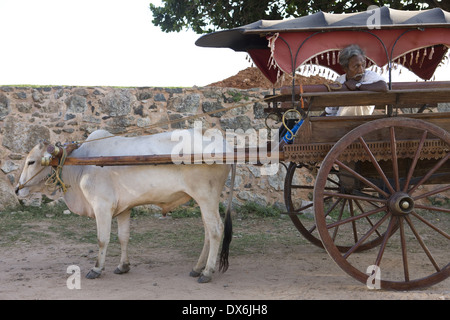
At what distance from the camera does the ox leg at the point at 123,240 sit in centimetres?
515

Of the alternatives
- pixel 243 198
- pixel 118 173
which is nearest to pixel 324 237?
pixel 118 173

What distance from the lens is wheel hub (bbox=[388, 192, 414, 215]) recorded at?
14.0 feet

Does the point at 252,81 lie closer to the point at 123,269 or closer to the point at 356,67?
the point at 356,67

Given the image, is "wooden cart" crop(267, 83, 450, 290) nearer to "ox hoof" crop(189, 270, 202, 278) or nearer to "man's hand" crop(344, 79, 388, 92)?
"man's hand" crop(344, 79, 388, 92)

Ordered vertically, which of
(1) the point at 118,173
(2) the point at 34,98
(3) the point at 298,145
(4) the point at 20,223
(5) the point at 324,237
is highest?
(2) the point at 34,98

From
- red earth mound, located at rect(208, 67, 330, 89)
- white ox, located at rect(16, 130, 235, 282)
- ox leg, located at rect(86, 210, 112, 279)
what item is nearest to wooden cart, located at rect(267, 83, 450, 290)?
white ox, located at rect(16, 130, 235, 282)

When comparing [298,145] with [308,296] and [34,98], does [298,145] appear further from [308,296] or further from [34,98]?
[34,98]

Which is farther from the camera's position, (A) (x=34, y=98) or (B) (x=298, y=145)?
(A) (x=34, y=98)

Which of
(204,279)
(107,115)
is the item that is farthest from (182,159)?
(107,115)

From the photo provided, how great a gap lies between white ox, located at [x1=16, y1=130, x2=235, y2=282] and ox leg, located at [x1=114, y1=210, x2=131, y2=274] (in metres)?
0.01

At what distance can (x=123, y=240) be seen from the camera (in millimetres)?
5258
